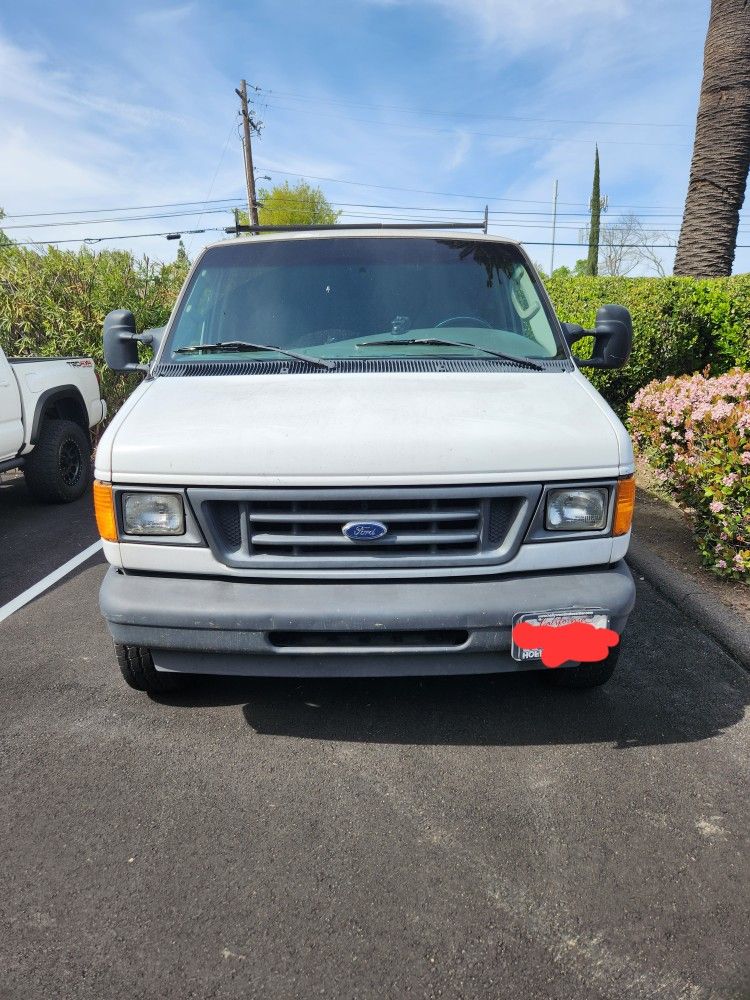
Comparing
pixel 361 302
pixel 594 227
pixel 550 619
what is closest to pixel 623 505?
pixel 550 619

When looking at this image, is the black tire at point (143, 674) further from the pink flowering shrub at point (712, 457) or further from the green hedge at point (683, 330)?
the green hedge at point (683, 330)

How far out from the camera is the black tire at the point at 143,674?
3.11m

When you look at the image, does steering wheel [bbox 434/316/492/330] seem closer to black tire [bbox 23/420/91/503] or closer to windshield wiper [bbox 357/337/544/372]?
windshield wiper [bbox 357/337/544/372]

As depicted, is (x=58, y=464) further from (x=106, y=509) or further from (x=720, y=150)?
(x=720, y=150)

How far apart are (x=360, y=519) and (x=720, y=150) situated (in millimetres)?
8166

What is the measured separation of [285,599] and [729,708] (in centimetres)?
209

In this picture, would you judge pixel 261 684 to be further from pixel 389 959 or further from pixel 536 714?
pixel 389 959

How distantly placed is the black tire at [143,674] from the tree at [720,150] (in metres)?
8.26

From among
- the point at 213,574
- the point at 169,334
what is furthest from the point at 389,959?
the point at 169,334

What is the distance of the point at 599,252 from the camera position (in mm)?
55562

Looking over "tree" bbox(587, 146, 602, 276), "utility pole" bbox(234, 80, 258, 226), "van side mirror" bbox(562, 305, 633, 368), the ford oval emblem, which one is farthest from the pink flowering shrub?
"tree" bbox(587, 146, 602, 276)

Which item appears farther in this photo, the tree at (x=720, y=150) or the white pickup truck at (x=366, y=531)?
the tree at (x=720, y=150)

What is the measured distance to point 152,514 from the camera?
9.11ft

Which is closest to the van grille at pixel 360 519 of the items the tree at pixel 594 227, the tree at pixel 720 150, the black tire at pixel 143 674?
the black tire at pixel 143 674
